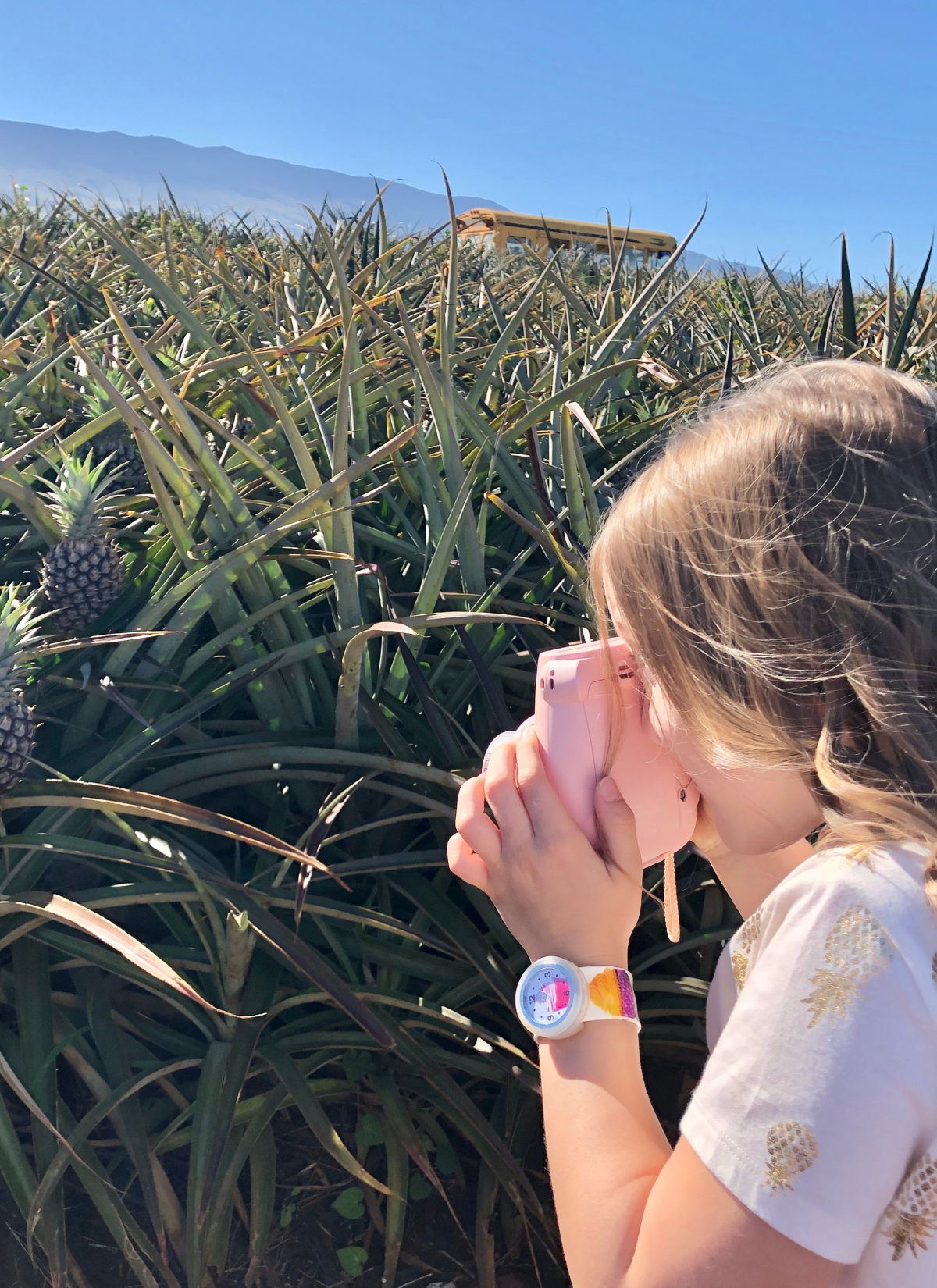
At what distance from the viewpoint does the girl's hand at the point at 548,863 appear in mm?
847

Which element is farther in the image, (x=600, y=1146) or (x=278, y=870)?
(x=278, y=870)

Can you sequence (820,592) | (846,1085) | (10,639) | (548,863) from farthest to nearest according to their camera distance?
(10,639) → (548,863) → (820,592) → (846,1085)

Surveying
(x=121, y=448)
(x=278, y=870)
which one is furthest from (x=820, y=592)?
(x=121, y=448)

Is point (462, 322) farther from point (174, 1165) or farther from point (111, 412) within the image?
point (174, 1165)

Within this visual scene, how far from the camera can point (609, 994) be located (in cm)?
81

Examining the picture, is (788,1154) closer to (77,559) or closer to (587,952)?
(587,952)

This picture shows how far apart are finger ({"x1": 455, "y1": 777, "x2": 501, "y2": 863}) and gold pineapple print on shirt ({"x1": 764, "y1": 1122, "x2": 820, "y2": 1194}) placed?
342 millimetres

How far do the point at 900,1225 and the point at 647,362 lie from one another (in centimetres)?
177

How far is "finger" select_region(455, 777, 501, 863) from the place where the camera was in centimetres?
90

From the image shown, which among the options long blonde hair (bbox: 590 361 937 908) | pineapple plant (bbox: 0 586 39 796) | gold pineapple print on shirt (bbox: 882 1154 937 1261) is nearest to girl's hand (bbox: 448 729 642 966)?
long blonde hair (bbox: 590 361 937 908)

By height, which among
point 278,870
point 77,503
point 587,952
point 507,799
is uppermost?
point 77,503

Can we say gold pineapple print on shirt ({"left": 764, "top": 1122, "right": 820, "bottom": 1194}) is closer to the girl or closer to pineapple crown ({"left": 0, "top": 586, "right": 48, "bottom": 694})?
the girl

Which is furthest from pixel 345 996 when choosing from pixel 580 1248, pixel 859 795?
pixel 859 795

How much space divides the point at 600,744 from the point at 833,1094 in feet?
1.16
